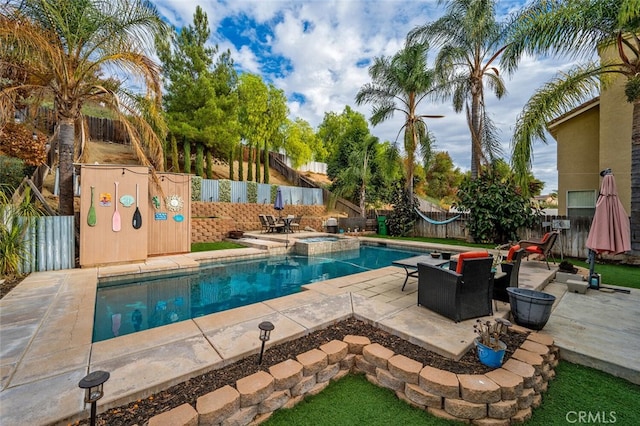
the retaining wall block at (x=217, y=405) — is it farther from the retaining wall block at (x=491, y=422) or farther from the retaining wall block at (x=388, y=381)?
the retaining wall block at (x=491, y=422)

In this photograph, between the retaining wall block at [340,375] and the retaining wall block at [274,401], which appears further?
the retaining wall block at [340,375]

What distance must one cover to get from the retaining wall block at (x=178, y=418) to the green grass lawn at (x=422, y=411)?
540 millimetres

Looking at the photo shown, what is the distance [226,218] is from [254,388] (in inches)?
444

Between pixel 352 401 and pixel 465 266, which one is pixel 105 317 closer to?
pixel 352 401

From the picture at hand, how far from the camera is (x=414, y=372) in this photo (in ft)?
7.30

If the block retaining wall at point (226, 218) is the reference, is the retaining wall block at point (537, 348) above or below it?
below

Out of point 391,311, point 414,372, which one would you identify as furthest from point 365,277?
point 414,372

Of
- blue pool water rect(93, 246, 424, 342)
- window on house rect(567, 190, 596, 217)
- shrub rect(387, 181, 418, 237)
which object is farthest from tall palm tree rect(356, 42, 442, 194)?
blue pool water rect(93, 246, 424, 342)

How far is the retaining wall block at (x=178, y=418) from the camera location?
1670 mm

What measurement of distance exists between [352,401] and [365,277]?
332 cm

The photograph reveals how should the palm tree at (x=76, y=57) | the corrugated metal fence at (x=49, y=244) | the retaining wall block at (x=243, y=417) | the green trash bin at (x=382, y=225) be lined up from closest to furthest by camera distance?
the retaining wall block at (x=243, y=417) → the palm tree at (x=76, y=57) → the corrugated metal fence at (x=49, y=244) → the green trash bin at (x=382, y=225)

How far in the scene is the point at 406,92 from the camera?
41.3 ft

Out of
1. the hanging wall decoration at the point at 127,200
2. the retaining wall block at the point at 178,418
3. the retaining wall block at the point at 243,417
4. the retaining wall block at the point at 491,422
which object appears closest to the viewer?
the retaining wall block at the point at 178,418

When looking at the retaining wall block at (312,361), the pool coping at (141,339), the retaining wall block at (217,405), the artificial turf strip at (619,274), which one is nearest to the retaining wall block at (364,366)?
the retaining wall block at (312,361)
